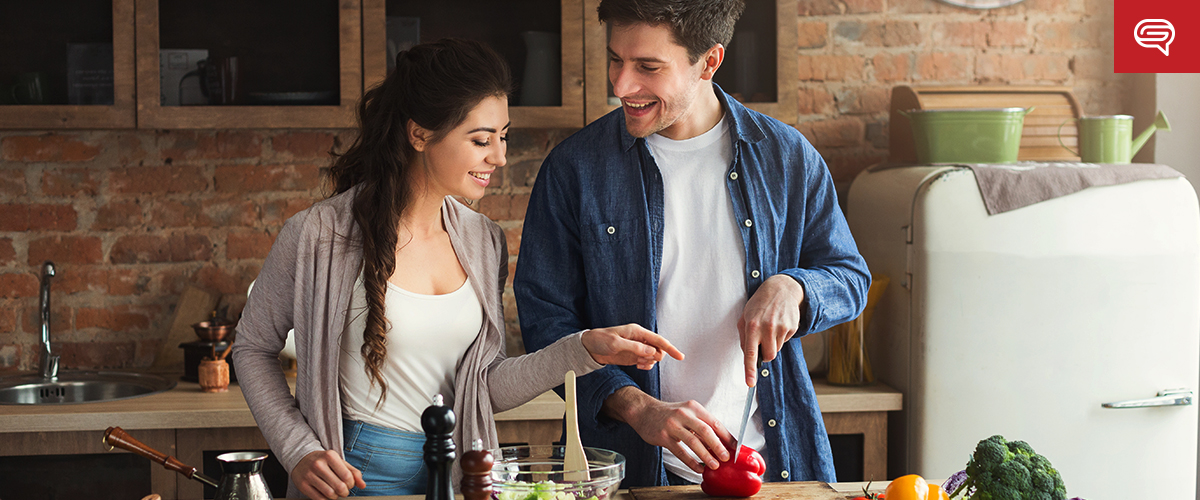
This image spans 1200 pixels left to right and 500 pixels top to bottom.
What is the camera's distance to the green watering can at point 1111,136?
248 cm

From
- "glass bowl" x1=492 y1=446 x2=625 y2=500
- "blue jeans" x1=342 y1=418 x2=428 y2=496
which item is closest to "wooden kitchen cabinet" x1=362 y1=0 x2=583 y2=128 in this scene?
"blue jeans" x1=342 y1=418 x2=428 y2=496

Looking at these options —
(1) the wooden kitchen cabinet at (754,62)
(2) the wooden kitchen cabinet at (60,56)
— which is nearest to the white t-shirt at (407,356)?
(1) the wooden kitchen cabinet at (754,62)

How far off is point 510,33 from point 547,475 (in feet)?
5.20

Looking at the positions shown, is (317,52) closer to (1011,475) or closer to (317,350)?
(317,350)

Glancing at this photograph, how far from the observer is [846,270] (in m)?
1.59

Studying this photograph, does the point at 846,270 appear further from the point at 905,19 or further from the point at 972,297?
the point at 905,19

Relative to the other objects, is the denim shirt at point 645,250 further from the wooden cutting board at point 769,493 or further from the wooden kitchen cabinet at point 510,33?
the wooden kitchen cabinet at point 510,33

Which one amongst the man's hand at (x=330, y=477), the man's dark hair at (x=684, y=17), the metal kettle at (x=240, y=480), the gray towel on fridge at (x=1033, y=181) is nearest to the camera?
the metal kettle at (x=240, y=480)

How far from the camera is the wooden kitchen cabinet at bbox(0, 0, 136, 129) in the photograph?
2320 millimetres

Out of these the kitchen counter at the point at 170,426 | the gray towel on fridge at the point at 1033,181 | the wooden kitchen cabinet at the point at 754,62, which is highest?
the wooden kitchen cabinet at the point at 754,62

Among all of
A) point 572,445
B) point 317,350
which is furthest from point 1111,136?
point 317,350

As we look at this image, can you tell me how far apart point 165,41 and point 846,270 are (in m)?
1.82

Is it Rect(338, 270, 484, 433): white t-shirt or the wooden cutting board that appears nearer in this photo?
the wooden cutting board

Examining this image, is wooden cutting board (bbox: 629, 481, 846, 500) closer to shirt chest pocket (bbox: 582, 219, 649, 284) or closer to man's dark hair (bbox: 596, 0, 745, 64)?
shirt chest pocket (bbox: 582, 219, 649, 284)
